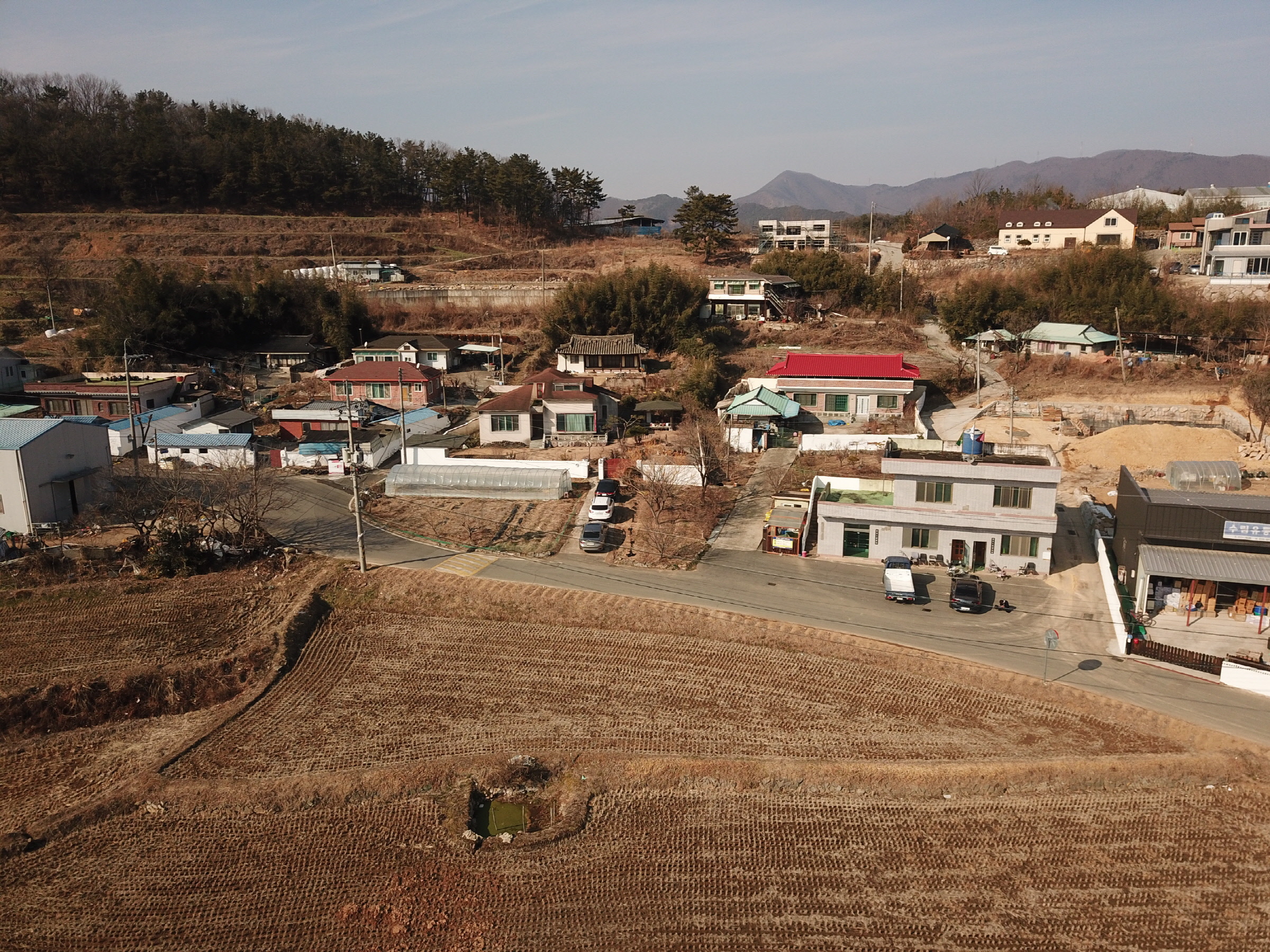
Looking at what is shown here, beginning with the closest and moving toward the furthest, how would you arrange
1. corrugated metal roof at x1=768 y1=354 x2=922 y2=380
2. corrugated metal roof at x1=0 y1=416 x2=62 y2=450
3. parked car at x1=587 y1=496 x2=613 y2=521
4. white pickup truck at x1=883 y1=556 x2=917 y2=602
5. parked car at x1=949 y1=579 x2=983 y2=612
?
parked car at x1=949 y1=579 x2=983 y2=612
white pickup truck at x1=883 y1=556 x2=917 y2=602
corrugated metal roof at x1=0 y1=416 x2=62 y2=450
parked car at x1=587 y1=496 x2=613 y2=521
corrugated metal roof at x1=768 y1=354 x2=922 y2=380

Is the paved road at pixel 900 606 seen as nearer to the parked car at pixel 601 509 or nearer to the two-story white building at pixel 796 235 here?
the parked car at pixel 601 509

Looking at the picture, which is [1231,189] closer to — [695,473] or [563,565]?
[695,473]

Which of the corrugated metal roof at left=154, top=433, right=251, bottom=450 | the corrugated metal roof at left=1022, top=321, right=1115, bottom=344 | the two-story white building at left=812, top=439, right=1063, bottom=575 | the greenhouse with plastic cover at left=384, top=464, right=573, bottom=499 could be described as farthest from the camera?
the corrugated metal roof at left=1022, top=321, right=1115, bottom=344

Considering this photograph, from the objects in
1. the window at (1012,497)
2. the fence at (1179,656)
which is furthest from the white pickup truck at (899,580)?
the fence at (1179,656)

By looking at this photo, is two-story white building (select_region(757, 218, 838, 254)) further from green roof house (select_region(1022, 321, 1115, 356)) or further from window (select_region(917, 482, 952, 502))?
window (select_region(917, 482, 952, 502))

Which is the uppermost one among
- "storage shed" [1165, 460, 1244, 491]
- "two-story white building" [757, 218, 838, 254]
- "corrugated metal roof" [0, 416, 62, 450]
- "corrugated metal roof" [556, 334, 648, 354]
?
"two-story white building" [757, 218, 838, 254]

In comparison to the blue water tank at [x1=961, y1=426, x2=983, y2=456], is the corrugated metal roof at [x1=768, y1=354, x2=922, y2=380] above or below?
above

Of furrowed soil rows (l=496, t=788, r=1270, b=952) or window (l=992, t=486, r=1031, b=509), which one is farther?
window (l=992, t=486, r=1031, b=509)

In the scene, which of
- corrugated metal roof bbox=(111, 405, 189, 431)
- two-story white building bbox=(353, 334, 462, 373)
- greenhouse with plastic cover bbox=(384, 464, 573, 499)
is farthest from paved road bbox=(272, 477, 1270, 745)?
two-story white building bbox=(353, 334, 462, 373)

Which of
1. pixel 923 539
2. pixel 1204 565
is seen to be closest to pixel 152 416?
pixel 923 539
